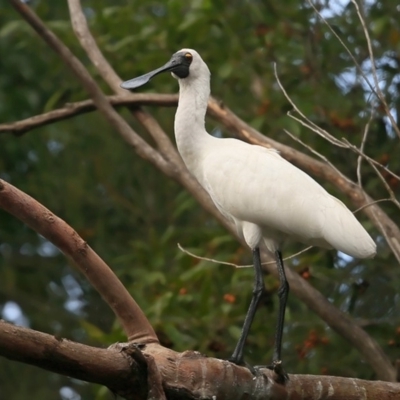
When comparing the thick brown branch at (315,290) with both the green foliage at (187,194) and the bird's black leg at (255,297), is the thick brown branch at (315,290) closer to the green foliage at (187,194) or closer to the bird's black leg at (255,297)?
the green foliage at (187,194)

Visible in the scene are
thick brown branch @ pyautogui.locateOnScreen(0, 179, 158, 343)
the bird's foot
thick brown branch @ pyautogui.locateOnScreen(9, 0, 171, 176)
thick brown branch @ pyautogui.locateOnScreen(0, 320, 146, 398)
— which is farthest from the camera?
thick brown branch @ pyautogui.locateOnScreen(9, 0, 171, 176)

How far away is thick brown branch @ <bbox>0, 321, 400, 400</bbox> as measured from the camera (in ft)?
10.6

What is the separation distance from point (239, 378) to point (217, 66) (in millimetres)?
3188

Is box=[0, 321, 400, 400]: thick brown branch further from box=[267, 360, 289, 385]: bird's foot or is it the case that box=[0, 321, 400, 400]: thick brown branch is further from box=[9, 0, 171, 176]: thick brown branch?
box=[9, 0, 171, 176]: thick brown branch

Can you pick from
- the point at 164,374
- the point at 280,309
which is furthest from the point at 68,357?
the point at 280,309

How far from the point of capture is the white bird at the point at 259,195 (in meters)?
4.73

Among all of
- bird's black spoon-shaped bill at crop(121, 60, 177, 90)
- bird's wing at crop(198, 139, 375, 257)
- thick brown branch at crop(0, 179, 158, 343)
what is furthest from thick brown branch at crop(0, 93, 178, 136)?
thick brown branch at crop(0, 179, 158, 343)

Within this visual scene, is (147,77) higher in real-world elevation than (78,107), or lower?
lower

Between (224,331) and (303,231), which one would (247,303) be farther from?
(303,231)

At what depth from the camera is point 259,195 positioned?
495 centimetres

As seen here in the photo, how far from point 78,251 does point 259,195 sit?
119 centimetres

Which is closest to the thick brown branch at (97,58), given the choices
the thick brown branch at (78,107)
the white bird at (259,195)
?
the thick brown branch at (78,107)

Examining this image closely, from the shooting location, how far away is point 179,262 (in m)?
6.64

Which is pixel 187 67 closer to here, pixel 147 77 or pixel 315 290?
pixel 147 77
